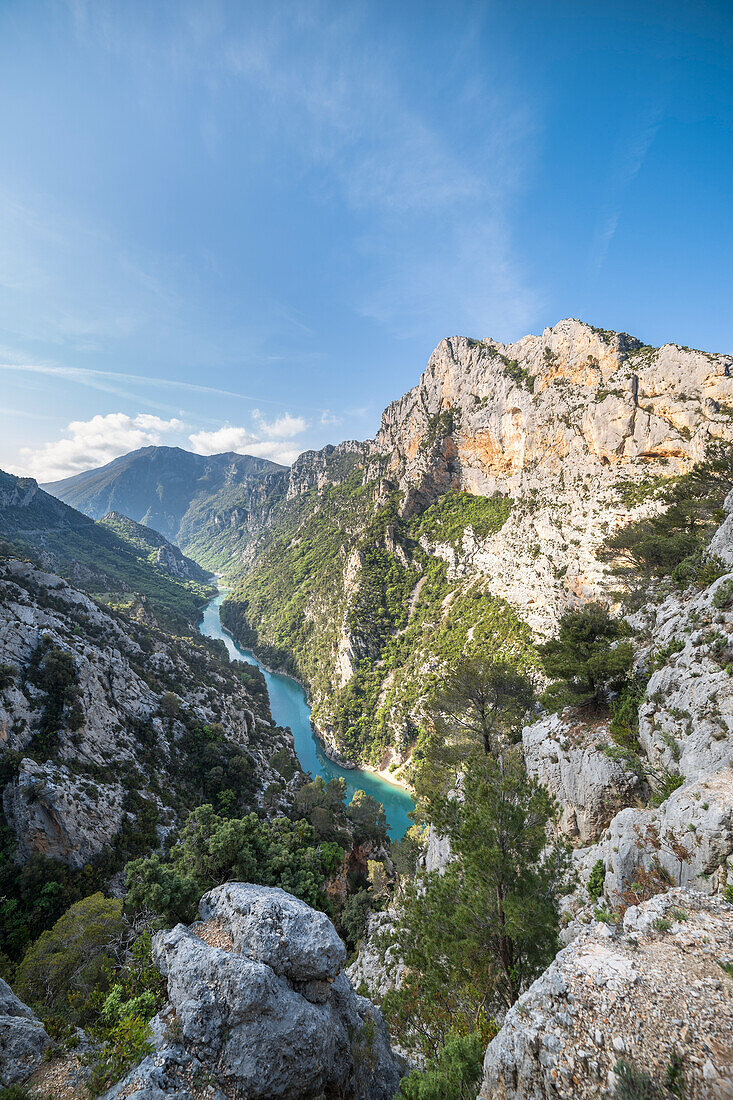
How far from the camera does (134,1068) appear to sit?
240 inches

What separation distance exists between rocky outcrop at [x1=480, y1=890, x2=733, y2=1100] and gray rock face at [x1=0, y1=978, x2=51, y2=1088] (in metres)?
7.43

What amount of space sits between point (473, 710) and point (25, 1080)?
2052 centimetres

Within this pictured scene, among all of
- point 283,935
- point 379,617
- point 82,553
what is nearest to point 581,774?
point 283,935

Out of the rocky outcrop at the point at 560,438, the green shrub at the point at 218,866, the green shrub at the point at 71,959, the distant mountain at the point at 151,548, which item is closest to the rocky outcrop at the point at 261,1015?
the green shrub at the point at 218,866

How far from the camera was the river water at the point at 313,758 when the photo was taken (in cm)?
4450

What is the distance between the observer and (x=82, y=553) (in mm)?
84312

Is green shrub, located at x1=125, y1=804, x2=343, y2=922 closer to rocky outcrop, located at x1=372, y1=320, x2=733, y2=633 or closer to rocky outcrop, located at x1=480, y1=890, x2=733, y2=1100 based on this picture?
rocky outcrop, located at x1=480, y1=890, x2=733, y2=1100

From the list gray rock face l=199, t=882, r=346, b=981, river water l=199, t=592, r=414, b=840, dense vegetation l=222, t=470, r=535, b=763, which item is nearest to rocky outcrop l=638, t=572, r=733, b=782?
gray rock face l=199, t=882, r=346, b=981

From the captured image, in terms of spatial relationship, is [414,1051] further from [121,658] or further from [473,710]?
[121,658]

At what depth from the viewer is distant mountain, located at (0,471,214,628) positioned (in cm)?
6531

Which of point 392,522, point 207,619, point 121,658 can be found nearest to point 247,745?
point 121,658

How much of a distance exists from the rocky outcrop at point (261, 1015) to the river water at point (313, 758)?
33254 mm

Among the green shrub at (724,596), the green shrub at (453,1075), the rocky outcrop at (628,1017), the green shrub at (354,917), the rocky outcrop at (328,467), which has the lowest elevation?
the green shrub at (354,917)

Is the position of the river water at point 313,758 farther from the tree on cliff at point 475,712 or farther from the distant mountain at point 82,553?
the distant mountain at point 82,553
